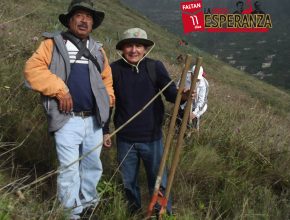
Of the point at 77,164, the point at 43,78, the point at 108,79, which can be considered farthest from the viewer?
the point at 108,79

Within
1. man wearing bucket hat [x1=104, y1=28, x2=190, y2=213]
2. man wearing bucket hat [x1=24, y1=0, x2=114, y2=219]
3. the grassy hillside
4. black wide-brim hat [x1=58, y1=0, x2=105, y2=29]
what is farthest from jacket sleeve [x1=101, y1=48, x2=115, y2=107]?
the grassy hillside

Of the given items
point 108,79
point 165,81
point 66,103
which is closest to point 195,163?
point 165,81

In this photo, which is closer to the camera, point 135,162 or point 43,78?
point 43,78

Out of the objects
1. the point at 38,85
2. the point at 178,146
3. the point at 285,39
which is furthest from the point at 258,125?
the point at 285,39

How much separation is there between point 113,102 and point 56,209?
1.10 metres

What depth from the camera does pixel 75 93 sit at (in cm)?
347

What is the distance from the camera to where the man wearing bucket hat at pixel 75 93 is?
3289 millimetres

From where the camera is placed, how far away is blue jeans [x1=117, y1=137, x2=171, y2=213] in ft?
12.6

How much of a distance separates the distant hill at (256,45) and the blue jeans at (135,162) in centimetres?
7308

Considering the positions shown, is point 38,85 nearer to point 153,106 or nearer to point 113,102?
point 113,102

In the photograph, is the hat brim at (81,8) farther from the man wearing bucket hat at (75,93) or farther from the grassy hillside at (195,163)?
the grassy hillside at (195,163)

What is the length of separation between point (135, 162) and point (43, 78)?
1.13m

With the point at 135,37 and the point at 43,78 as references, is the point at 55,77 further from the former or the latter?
the point at 135,37

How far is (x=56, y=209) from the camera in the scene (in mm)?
2902
